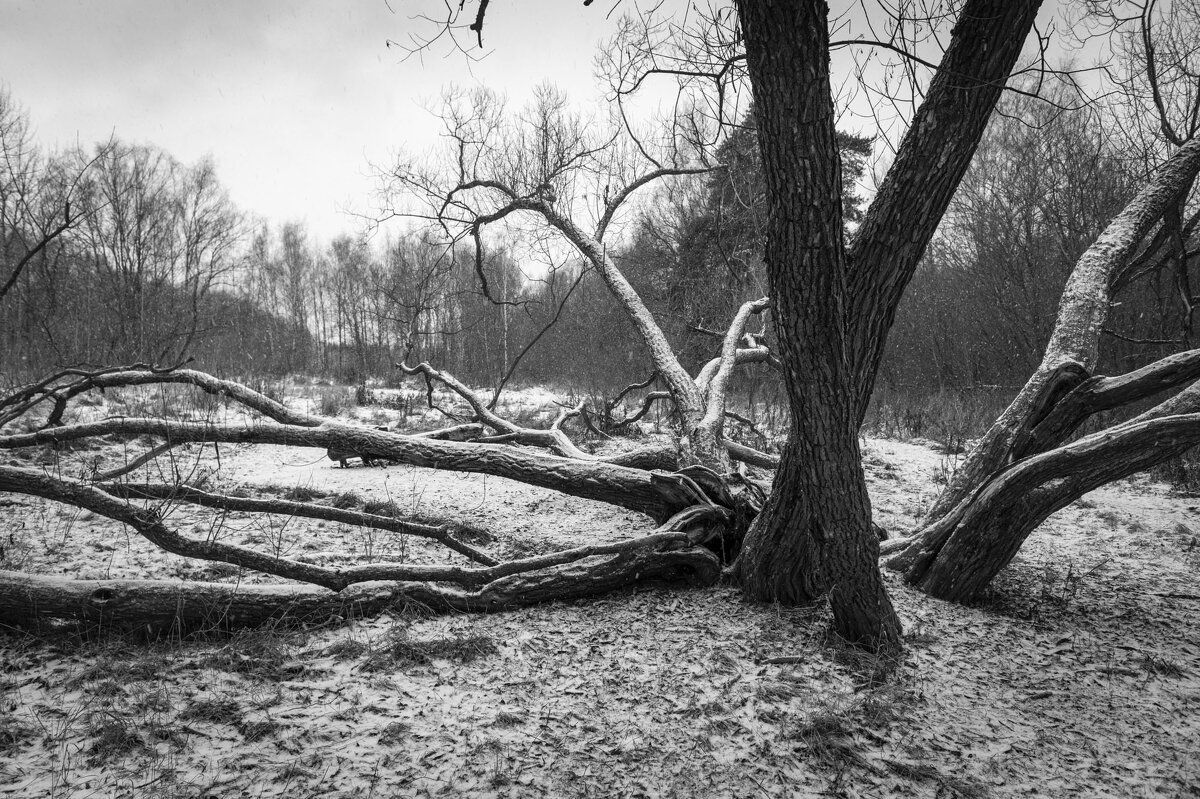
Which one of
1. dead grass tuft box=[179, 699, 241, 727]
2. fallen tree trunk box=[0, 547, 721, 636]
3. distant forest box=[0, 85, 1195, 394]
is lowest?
dead grass tuft box=[179, 699, 241, 727]

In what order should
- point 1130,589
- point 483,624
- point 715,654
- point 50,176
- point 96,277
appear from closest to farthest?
1. point 715,654
2. point 483,624
3. point 1130,589
4. point 50,176
5. point 96,277

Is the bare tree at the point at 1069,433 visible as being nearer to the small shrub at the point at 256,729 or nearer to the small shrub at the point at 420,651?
the small shrub at the point at 420,651

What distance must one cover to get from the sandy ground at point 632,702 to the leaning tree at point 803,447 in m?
0.18

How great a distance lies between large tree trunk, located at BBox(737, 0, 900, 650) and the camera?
6.31 ft

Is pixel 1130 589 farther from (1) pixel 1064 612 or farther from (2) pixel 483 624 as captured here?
(2) pixel 483 624

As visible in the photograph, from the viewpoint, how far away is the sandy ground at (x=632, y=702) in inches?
72.0

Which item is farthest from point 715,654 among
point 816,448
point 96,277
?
point 96,277

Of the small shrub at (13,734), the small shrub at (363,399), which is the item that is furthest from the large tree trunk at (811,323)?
the small shrub at (363,399)

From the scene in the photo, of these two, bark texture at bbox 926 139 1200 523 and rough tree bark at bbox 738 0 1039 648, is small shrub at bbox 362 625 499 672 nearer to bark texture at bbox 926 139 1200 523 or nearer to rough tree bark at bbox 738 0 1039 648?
rough tree bark at bbox 738 0 1039 648

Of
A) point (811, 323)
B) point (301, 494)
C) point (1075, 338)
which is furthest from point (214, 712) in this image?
point (1075, 338)

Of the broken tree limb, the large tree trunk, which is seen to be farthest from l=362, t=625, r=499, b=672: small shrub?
the large tree trunk

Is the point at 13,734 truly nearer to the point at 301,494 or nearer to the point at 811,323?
the point at 811,323

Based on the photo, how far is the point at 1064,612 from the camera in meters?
2.97

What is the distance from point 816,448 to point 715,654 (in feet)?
3.37
